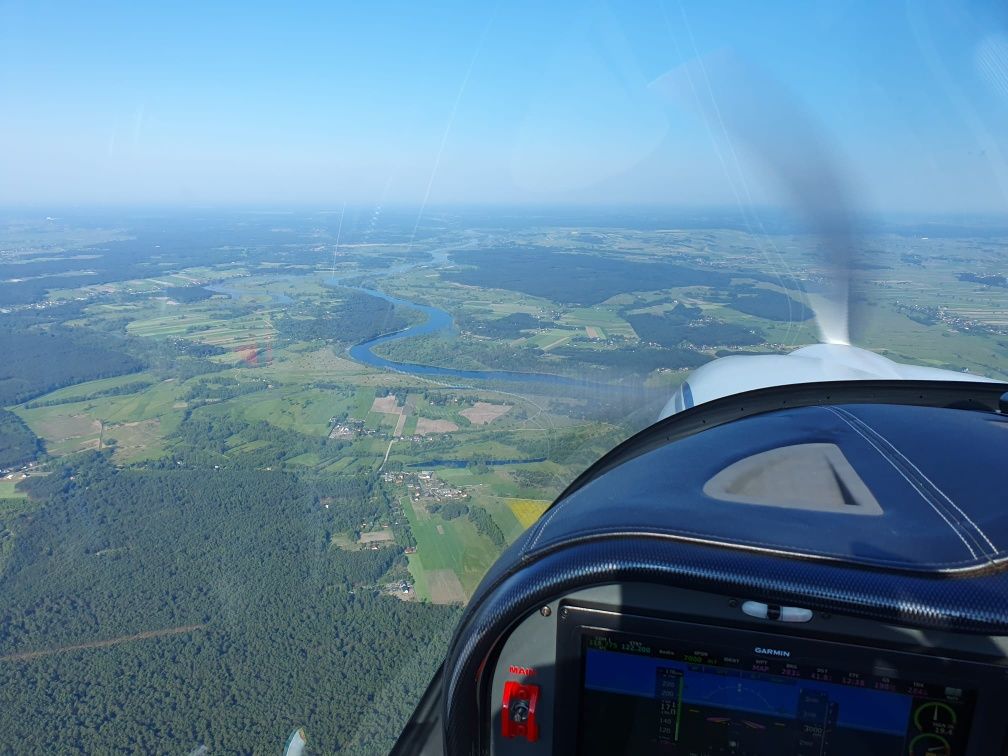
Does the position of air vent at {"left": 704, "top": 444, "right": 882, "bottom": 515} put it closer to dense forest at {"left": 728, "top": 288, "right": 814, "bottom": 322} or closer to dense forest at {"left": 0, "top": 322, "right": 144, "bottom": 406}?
dense forest at {"left": 728, "top": 288, "right": 814, "bottom": 322}

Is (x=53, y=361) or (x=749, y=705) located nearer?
(x=749, y=705)

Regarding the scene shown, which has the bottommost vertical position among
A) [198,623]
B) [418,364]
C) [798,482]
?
[198,623]

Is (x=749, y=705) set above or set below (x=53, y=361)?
above

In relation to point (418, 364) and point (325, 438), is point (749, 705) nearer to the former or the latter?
point (325, 438)

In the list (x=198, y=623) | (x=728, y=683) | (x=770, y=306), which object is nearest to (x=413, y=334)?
(x=770, y=306)

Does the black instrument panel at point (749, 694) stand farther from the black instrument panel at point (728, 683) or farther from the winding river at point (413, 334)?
the winding river at point (413, 334)

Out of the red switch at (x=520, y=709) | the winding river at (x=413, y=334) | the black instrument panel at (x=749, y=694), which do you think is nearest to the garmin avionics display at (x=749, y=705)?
the black instrument panel at (x=749, y=694)

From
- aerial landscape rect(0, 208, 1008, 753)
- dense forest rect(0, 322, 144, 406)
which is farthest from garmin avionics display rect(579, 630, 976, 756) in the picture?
dense forest rect(0, 322, 144, 406)
